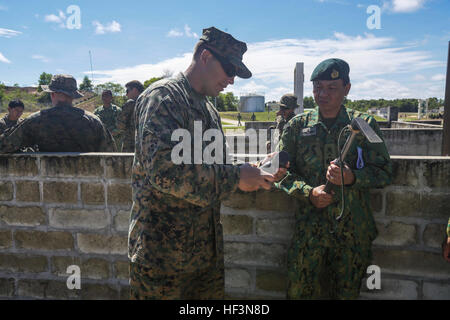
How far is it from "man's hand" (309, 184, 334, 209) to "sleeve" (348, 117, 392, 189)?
0.17 m

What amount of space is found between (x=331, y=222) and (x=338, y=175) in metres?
0.42

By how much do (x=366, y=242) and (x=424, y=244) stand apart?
56cm

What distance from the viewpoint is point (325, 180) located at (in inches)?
92.4

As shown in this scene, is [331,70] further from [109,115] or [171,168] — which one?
[109,115]

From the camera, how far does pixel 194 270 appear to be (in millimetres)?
1887

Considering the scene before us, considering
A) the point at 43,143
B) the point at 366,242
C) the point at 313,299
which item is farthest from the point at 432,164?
the point at 43,143

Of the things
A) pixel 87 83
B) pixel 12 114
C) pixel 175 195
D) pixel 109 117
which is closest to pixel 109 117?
pixel 109 117

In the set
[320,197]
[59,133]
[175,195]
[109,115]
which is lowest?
[320,197]

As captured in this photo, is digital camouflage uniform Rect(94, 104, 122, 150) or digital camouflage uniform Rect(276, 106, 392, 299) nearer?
digital camouflage uniform Rect(276, 106, 392, 299)

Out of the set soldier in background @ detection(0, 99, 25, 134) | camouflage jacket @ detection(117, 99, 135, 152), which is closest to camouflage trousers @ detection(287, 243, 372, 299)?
camouflage jacket @ detection(117, 99, 135, 152)

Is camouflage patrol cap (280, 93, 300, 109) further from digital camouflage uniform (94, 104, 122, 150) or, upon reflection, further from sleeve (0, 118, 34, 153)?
sleeve (0, 118, 34, 153)

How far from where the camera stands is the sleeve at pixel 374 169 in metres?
2.14

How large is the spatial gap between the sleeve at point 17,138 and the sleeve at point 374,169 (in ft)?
9.24

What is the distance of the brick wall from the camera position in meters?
2.46
